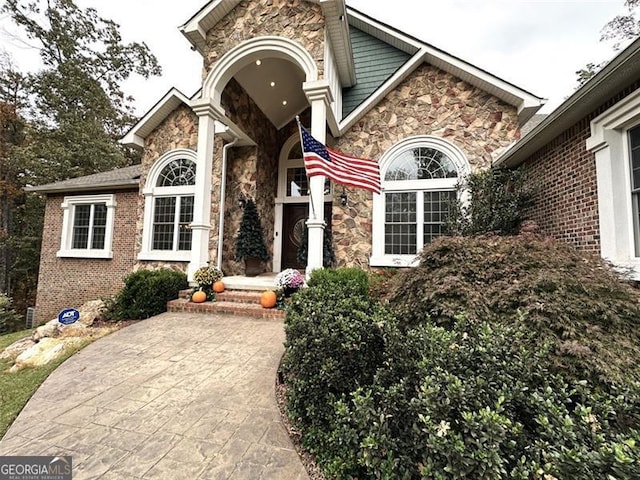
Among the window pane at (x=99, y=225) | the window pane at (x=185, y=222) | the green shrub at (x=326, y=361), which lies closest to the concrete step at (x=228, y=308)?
the window pane at (x=185, y=222)

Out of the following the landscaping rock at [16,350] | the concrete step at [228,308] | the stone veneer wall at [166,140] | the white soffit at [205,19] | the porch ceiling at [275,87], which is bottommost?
the landscaping rock at [16,350]

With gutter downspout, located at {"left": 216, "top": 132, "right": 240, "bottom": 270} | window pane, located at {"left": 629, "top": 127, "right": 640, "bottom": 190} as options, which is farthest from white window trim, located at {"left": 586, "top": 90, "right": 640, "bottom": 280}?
gutter downspout, located at {"left": 216, "top": 132, "right": 240, "bottom": 270}

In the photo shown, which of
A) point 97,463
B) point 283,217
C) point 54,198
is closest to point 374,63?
point 283,217

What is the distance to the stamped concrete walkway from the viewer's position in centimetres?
192

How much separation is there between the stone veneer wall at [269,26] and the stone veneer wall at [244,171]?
1.04 m

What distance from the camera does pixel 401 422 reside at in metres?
1.69

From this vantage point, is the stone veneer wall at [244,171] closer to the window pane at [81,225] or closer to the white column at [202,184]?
the white column at [202,184]

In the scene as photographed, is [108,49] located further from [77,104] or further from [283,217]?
[283,217]

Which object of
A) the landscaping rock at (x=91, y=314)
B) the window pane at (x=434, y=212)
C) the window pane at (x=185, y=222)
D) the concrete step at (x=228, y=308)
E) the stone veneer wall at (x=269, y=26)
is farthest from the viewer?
the window pane at (x=185, y=222)

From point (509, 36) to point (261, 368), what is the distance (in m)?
20.9

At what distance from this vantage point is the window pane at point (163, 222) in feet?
27.8

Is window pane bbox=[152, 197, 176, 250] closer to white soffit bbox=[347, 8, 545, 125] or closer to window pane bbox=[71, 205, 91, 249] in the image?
window pane bbox=[71, 205, 91, 249]

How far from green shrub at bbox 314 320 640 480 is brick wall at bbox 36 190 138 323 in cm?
957

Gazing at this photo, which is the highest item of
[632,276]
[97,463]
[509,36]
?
[509,36]
